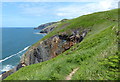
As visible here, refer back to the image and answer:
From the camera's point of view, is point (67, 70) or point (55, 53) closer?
point (67, 70)

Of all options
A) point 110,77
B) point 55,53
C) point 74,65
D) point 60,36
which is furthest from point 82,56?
point 60,36

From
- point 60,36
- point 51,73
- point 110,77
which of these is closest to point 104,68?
point 110,77

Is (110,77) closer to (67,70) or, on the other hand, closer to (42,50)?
(67,70)

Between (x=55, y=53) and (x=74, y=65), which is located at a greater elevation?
(x=74, y=65)

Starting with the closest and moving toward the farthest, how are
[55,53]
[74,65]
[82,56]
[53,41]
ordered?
1. [74,65]
2. [82,56]
3. [55,53]
4. [53,41]

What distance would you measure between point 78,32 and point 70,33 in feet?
11.9

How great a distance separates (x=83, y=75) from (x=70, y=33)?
46.1 meters

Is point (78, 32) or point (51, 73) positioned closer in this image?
point (51, 73)

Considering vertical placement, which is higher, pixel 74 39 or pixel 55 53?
pixel 74 39

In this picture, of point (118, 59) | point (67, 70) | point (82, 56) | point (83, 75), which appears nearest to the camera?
point (83, 75)

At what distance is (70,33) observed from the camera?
60.2 m

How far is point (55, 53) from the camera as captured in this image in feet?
187

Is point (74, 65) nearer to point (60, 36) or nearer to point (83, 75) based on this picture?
point (83, 75)

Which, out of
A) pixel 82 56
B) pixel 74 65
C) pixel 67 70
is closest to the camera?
pixel 67 70
